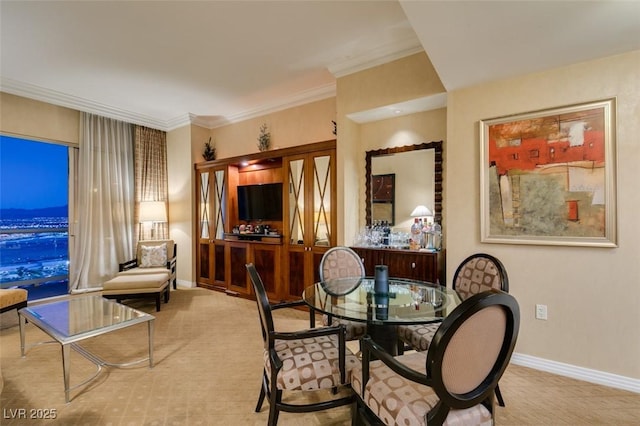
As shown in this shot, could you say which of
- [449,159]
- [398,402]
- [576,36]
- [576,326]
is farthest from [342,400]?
[576,36]

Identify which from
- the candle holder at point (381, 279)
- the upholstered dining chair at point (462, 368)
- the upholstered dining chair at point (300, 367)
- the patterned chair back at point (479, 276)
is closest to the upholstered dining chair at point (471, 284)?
the patterned chair back at point (479, 276)

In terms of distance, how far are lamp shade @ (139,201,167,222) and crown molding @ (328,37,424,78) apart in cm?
378

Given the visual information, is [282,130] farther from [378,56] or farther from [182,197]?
[182,197]

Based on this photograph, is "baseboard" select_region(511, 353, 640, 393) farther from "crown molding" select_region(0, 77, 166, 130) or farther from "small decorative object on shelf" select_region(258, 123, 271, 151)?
"crown molding" select_region(0, 77, 166, 130)

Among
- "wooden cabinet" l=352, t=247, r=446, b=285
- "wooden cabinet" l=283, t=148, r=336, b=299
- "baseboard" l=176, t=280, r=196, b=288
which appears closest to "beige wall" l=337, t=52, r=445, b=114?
"wooden cabinet" l=283, t=148, r=336, b=299

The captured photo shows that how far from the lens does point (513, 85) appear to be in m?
2.56

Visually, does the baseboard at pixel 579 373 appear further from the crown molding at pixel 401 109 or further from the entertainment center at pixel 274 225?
the crown molding at pixel 401 109

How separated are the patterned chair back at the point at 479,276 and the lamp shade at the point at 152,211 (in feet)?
16.0

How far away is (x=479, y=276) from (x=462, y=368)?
1296 millimetres

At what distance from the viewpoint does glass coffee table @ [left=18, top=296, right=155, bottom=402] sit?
221 cm

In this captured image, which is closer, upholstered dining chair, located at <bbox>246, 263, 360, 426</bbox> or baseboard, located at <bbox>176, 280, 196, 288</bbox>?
upholstered dining chair, located at <bbox>246, 263, 360, 426</bbox>

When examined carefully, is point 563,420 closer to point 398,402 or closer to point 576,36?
point 398,402

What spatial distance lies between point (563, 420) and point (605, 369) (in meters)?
0.76

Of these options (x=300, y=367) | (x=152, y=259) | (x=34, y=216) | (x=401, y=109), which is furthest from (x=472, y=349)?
(x=34, y=216)
